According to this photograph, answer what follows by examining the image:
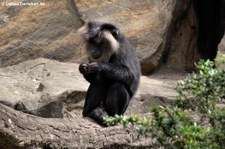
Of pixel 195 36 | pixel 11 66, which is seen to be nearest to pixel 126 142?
pixel 11 66

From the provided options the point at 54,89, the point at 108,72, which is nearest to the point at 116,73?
the point at 108,72

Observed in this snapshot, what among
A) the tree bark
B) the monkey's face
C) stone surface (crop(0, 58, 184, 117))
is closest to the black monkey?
the monkey's face

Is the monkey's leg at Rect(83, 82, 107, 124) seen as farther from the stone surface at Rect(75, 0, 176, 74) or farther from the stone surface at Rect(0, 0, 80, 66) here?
the stone surface at Rect(75, 0, 176, 74)

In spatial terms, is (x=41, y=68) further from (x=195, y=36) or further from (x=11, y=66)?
(x=195, y=36)

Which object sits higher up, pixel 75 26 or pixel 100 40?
pixel 100 40

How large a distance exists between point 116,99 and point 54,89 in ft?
6.44

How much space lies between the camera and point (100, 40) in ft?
26.5

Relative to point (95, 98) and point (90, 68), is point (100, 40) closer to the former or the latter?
point (90, 68)

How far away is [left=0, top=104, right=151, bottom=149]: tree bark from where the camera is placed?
5879 mm

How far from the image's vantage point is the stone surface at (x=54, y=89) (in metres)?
9.05

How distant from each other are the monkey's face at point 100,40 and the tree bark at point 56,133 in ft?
4.14

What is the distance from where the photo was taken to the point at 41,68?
1033cm

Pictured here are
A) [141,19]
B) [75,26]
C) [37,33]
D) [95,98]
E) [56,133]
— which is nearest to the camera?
[56,133]

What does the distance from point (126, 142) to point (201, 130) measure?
87.7 inches
